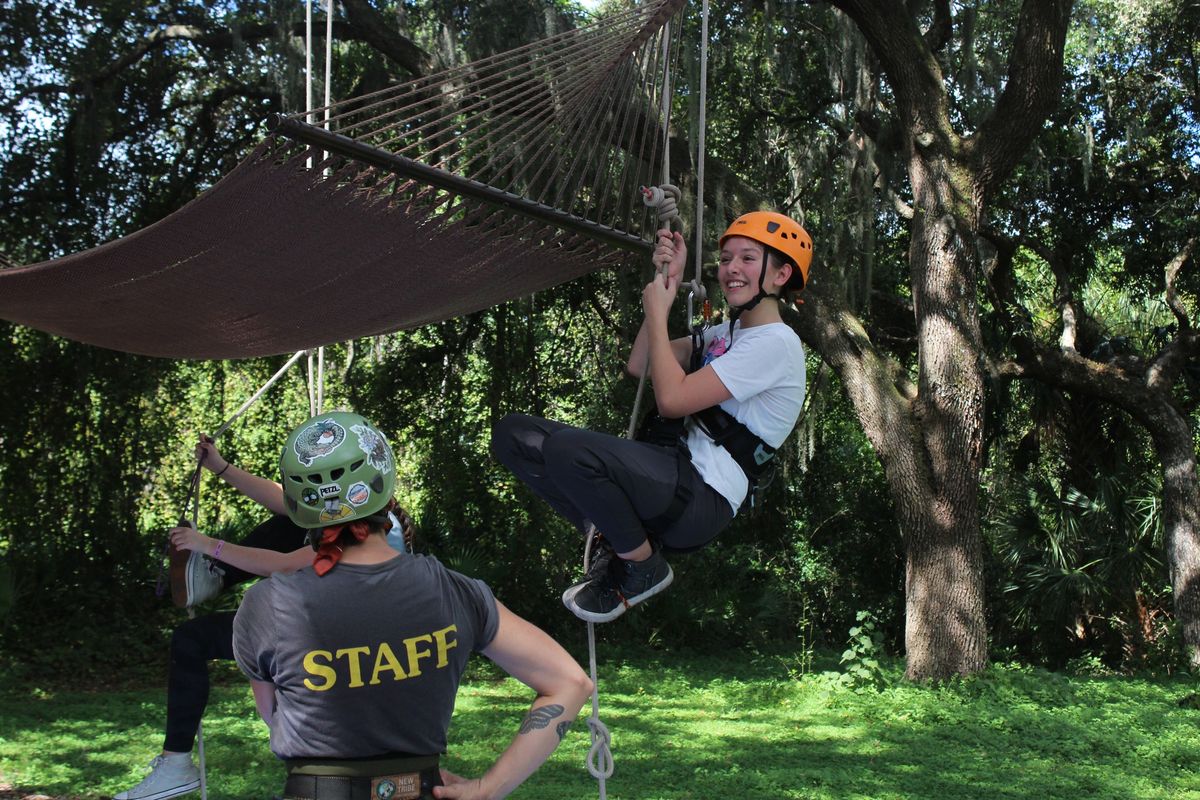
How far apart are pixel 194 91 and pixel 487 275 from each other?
5.85m

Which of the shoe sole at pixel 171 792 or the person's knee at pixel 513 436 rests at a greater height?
the person's knee at pixel 513 436

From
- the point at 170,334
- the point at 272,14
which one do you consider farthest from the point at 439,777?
the point at 272,14

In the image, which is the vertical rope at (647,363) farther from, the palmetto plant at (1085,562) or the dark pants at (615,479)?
the palmetto plant at (1085,562)

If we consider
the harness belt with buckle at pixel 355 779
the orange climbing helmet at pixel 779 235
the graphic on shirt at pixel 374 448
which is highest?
the orange climbing helmet at pixel 779 235

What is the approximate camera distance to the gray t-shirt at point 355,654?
145 centimetres

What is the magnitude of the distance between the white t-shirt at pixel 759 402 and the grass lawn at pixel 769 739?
2.43 m

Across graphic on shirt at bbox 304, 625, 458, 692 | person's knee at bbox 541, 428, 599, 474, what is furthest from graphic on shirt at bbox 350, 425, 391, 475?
person's knee at bbox 541, 428, 599, 474

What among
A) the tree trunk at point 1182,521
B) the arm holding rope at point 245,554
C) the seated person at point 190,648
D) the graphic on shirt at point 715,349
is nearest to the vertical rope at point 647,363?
the graphic on shirt at point 715,349

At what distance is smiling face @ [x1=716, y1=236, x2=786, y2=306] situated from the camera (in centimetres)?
243

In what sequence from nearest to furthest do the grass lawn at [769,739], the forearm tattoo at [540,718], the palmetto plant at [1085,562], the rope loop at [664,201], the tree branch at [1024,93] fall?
the forearm tattoo at [540,718] < the rope loop at [664,201] < the grass lawn at [769,739] < the tree branch at [1024,93] < the palmetto plant at [1085,562]

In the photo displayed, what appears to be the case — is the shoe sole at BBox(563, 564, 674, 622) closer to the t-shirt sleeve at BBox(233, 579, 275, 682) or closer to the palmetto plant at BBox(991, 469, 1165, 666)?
the t-shirt sleeve at BBox(233, 579, 275, 682)

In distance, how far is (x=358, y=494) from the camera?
60.5 inches

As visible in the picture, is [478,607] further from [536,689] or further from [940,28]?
[940,28]

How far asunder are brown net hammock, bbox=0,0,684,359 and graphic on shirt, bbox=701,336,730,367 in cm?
45
